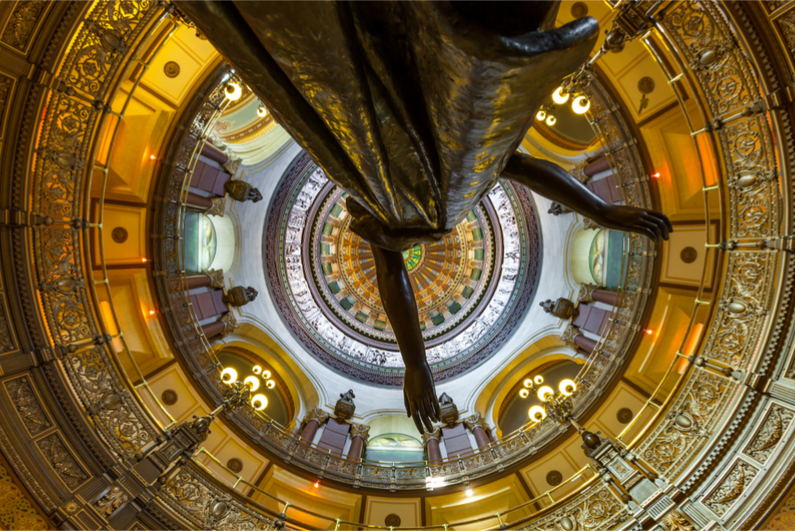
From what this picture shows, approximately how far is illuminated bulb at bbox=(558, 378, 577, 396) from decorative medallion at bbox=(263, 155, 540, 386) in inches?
173

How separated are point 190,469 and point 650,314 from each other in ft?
32.5

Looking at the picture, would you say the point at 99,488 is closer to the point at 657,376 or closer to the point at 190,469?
the point at 190,469

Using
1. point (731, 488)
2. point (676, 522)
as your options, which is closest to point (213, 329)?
point (676, 522)

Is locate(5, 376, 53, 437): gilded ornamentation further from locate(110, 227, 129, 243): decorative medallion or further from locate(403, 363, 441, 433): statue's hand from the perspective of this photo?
locate(403, 363, 441, 433): statue's hand

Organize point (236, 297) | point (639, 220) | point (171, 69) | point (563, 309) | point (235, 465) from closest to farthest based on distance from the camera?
point (639, 220), point (171, 69), point (235, 465), point (236, 297), point (563, 309)

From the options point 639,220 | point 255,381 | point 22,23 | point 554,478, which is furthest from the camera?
point 255,381

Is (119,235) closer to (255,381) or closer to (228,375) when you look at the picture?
→ (228,375)

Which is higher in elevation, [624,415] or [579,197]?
[624,415]

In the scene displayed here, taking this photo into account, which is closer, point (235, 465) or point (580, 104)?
point (580, 104)

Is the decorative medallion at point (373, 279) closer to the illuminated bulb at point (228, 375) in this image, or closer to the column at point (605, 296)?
the column at point (605, 296)

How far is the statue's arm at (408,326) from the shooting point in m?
3.04

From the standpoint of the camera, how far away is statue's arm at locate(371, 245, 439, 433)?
3045 millimetres

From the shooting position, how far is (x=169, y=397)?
8.31 meters

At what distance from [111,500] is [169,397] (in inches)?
120
